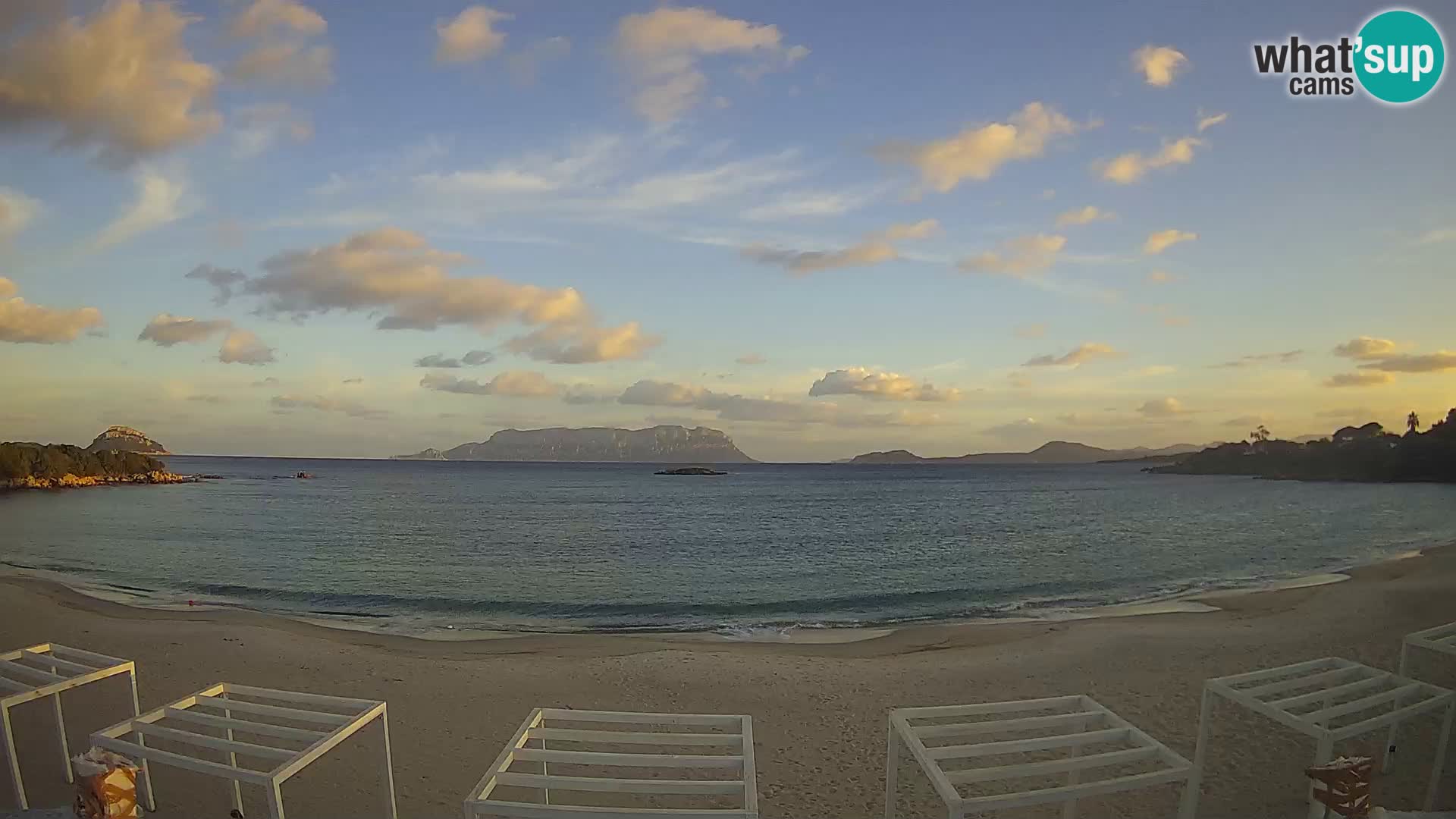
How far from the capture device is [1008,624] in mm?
13688

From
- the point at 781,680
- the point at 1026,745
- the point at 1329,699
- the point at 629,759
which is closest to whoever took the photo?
the point at 629,759

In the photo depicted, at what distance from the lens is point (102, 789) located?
3340mm

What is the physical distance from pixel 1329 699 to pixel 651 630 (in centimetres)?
1094


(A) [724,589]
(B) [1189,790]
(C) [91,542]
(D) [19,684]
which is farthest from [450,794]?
(C) [91,542]

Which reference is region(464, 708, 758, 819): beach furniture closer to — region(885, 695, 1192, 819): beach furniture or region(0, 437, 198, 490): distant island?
region(885, 695, 1192, 819): beach furniture

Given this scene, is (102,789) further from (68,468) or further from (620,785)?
(68,468)

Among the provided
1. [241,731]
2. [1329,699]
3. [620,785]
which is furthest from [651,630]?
[1329,699]

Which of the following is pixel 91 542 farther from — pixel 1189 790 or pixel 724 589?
pixel 1189 790

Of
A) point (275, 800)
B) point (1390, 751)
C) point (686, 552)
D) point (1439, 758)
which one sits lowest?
point (686, 552)

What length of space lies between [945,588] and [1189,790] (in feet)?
50.1

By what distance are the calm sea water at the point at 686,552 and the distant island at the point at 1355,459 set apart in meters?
22.3

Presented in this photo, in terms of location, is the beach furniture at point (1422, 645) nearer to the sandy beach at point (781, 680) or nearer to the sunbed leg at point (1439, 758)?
the sandy beach at point (781, 680)

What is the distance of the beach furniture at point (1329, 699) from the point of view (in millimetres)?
4219

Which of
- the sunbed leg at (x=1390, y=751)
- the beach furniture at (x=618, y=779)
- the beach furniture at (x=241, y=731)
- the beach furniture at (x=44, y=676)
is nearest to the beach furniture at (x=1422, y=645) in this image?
the sunbed leg at (x=1390, y=751)
